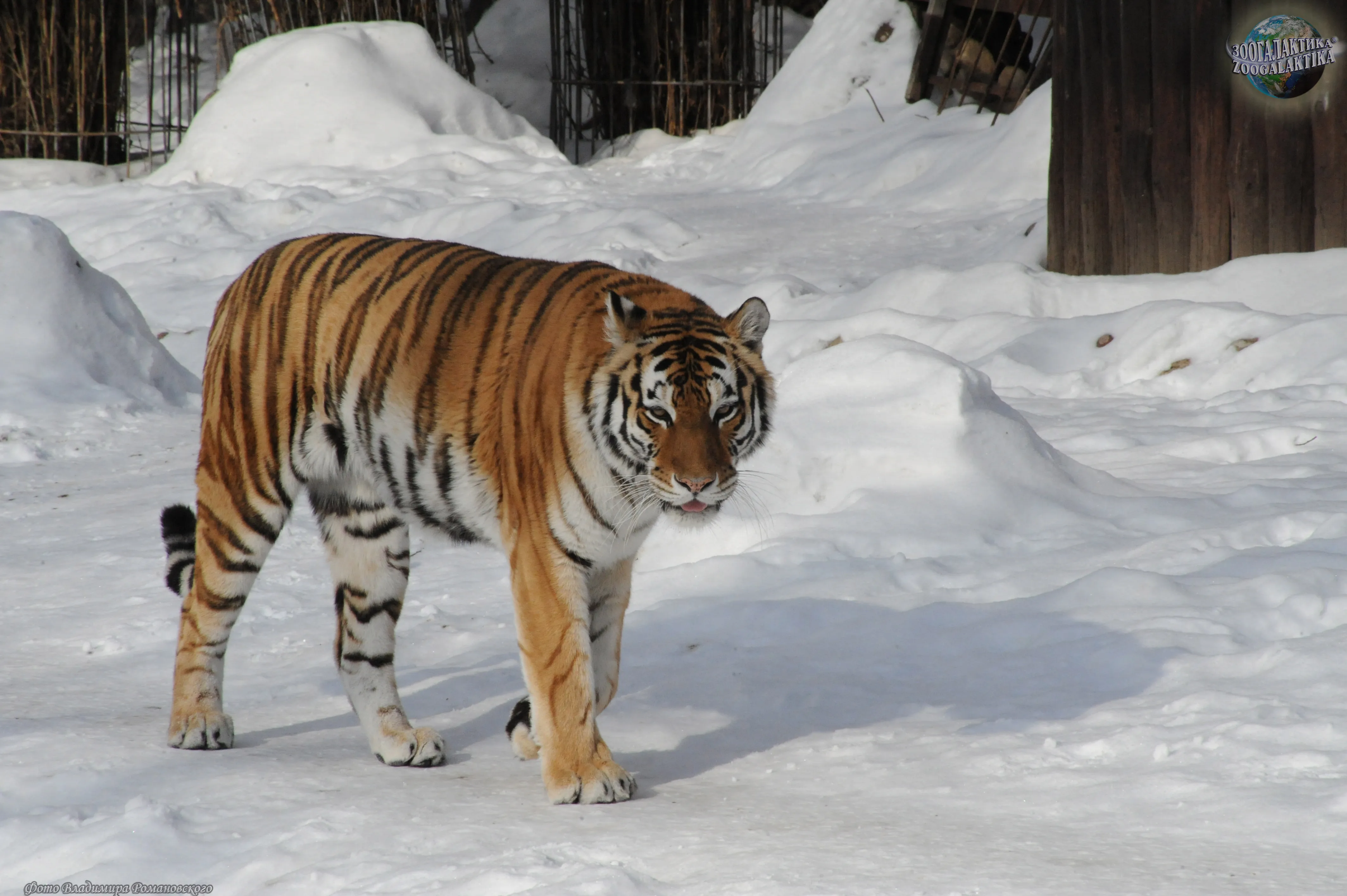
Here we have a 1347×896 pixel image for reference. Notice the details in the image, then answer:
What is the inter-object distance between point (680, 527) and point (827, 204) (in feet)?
25.5

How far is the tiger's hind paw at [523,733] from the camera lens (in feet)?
11.2

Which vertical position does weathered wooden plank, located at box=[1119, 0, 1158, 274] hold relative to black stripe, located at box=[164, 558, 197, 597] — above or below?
above

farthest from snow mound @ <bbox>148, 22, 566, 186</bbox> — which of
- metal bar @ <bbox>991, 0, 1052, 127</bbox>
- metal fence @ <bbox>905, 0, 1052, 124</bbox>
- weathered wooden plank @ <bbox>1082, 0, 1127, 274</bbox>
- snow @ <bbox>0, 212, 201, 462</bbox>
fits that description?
weathered wooden plank @ <bbox>1082, 0, 1127, 274</bbox>

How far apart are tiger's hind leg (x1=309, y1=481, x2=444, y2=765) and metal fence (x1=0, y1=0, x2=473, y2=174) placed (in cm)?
945

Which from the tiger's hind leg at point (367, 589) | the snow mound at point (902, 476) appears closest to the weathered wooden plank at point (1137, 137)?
the snow mound at point (902, 476)

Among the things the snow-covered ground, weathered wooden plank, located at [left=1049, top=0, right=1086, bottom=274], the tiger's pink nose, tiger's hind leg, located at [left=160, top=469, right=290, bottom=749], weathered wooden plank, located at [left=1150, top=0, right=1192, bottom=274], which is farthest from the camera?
weathered wooden plank, located at [left=1049, top=0, right=1086, bottom=274]

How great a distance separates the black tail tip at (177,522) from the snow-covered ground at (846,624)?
1.56 feet

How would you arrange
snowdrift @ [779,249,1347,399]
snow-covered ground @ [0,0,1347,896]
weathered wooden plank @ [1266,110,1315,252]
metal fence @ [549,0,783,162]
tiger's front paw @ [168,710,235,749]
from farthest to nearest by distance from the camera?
1. metal fence @ [549,0,783,162]
2. weathered wooden plank @ [1266,110,1315,252]
3. snowdrift @ [779,249,1347,399]
4. tiger's front paw @ [168,710,235,749]
5. snow-covered ground @ [0,0,1347,896]

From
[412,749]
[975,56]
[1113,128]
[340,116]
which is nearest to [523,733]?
[412,749]

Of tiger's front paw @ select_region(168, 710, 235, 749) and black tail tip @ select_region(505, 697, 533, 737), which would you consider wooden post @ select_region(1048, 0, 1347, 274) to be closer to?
black tail tip @ select_region(505, 697, 533, 737)

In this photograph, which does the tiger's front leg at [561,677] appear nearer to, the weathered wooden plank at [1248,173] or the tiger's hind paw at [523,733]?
the tiger's hind paw at [523,733]

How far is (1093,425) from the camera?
5.86 metres

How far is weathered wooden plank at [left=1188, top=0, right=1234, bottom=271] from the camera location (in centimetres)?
714

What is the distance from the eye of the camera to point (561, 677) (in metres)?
3.05
